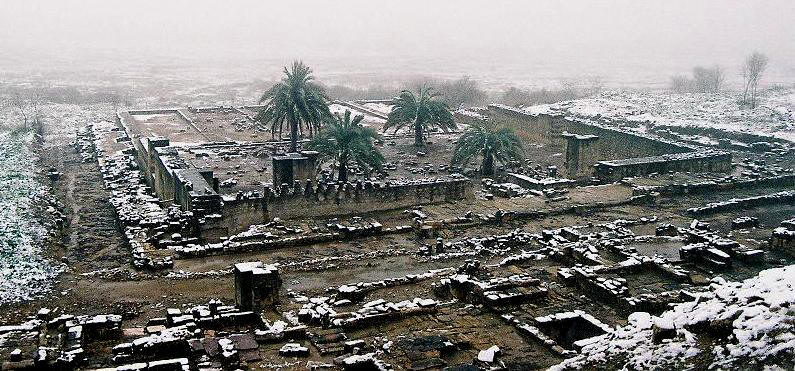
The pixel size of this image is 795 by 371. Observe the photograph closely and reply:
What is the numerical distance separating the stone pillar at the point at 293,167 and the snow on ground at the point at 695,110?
24.2 m

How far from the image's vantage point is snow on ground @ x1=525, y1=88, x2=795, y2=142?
4519 cm

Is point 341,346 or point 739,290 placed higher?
point 739,290

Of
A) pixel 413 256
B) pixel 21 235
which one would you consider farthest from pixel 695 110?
pixel 21 235

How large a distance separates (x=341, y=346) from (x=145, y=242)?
35.1ft

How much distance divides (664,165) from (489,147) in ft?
23.3

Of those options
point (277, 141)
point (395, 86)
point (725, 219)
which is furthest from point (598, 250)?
point (395, 86)

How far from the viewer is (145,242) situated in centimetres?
2283

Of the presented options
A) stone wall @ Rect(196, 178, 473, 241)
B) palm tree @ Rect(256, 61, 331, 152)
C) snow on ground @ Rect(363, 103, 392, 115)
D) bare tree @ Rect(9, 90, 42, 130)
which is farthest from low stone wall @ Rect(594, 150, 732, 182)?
bare tree @ Rect(9, 90, 42, 130)

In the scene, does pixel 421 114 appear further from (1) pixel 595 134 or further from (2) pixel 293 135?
(1) pixel 595 134

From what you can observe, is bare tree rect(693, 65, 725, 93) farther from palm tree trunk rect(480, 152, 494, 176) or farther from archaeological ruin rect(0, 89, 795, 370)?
palm tree trunk rect(480, 152, 494, 176)

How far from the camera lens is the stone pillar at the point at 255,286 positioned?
1677 cm

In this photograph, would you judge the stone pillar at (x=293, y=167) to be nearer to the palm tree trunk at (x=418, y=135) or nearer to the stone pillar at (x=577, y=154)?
the palm tree trunk at (x=418, y=135)

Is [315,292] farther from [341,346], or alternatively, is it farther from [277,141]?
[277,141]

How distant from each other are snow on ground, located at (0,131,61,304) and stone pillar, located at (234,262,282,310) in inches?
225
